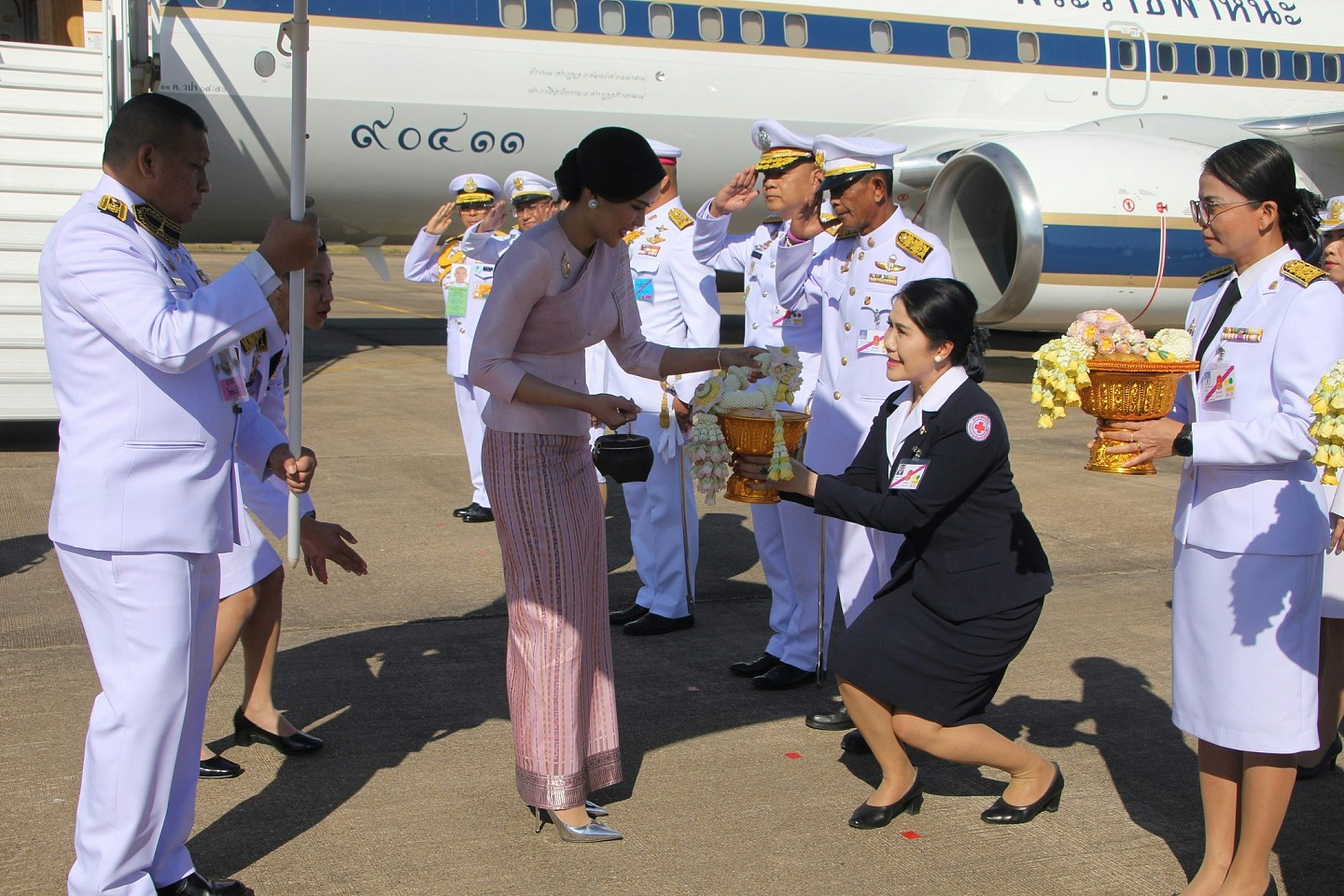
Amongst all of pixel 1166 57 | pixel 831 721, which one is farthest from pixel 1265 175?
pixel 1166 57

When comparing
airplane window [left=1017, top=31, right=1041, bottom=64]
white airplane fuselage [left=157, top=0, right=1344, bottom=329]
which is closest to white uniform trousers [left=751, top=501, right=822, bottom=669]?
white airplane fuselage [left=157, top=0, right=1344, bottom=329]

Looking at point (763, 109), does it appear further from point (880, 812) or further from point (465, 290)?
point (880, 812)

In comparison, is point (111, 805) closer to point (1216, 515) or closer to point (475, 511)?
point (1216, 515)

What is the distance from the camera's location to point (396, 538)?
6.21 m

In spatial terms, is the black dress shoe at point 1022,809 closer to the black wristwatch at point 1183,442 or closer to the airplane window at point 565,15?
the black wristwatch at point 1183,442

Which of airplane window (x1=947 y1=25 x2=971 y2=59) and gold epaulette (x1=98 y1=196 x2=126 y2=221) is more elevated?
airplane window (x1=947 y1=25 x2=971 y2=59)

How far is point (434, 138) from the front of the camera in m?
10.4

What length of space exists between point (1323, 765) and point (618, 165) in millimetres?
2742

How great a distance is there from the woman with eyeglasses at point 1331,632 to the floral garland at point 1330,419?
1.18m

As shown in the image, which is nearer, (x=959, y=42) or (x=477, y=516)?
(x=477, y=516)

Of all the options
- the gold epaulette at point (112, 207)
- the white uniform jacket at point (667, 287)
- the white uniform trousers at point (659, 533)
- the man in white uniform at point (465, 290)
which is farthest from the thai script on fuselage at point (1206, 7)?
the gold epaulette at point (112, 207)

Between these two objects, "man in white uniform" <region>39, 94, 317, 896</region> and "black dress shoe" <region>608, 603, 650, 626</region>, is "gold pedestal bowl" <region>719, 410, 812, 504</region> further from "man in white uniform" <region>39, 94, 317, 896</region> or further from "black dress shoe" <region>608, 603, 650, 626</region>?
"black dress shoe" <region>608, 603, 650, 626</region>

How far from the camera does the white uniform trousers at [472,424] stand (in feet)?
22.2

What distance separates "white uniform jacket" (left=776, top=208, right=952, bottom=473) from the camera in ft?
13.3
